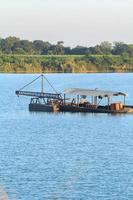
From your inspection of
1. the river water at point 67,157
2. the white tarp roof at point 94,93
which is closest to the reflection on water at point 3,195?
the river water at point 67,157

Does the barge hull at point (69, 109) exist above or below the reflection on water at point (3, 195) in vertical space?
above

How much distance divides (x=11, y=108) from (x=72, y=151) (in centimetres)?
5337

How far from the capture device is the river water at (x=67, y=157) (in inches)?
2077

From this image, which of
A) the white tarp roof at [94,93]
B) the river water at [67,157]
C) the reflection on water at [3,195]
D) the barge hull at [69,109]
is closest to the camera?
the reflection on water at [3,195]

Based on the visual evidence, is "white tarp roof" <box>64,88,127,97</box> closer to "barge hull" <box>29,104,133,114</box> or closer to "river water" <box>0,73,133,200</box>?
"barge hull" <box>29,104,133,114</box>

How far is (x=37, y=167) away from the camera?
199 ft

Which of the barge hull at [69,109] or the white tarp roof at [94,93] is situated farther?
the white tarp roof at [94,93]

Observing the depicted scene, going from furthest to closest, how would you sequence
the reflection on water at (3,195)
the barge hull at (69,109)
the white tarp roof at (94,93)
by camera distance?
1. the white tarp roof at (94,93)
2. the barge hull at (69,109)
3. the reflection on water at (3,195)

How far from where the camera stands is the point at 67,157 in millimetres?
65688

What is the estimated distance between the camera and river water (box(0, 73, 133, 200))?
173 feet

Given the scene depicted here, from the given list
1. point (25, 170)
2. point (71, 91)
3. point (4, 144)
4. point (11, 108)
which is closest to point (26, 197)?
point (25, 170)

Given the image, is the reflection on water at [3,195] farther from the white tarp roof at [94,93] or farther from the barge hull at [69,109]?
the white tarp roof at [94,93]

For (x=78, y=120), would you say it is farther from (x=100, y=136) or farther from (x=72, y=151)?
(x=72, y=151)

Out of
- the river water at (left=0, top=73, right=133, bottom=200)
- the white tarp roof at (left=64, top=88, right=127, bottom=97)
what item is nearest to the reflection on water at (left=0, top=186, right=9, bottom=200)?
the river water at (left=0, top=73, right=133, bottom=200)
